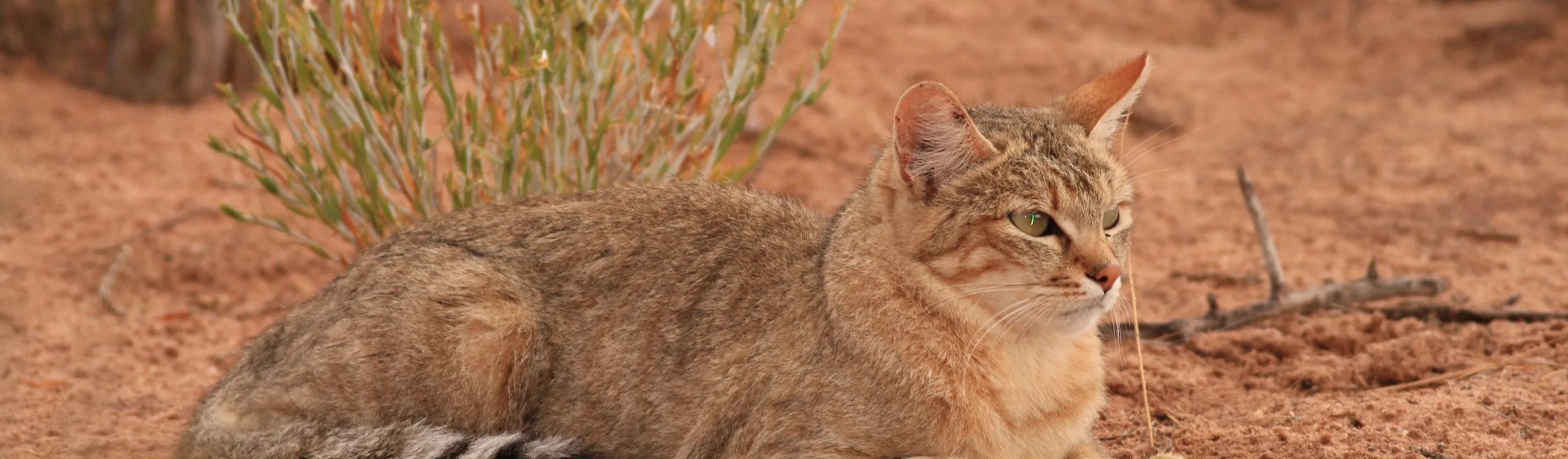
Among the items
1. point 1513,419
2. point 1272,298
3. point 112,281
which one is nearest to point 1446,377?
point 1513,419

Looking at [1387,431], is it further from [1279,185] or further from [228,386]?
[1279,185]

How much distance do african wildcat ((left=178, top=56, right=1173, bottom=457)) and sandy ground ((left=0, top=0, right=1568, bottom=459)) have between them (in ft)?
3.02

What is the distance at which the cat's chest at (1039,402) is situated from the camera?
3.96 metres

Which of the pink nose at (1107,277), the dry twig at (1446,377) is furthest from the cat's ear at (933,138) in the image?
the dry twig at (1446,377)

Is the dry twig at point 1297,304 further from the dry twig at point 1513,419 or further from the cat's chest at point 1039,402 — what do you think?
the cat's chest at point 1039,402

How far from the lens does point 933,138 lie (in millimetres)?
3834

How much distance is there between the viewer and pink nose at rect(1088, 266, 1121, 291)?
3752mm

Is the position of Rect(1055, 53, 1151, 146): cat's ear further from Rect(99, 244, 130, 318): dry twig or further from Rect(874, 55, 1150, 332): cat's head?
Rect(99, 244, 130, 318): dry twig

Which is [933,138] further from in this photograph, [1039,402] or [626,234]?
[626,234]

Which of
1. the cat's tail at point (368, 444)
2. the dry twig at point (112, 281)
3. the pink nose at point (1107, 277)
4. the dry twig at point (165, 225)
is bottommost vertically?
the dry twig at point (112, 281)

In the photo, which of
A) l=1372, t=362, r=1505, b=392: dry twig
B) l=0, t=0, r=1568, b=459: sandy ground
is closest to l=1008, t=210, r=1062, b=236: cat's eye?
l=0, t=0, r=1568, b=459: sandy ground

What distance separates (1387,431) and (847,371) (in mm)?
1837

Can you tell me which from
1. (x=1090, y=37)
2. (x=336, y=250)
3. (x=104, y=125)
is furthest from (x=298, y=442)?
(x=1090, y=37)

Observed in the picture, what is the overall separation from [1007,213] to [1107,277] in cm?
32
